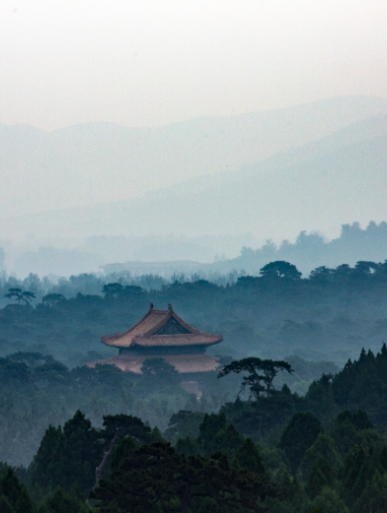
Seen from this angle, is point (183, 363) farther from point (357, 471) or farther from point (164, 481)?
point (164, 481)

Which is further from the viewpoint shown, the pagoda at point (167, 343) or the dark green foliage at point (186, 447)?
the pagoda at point (167, 343)

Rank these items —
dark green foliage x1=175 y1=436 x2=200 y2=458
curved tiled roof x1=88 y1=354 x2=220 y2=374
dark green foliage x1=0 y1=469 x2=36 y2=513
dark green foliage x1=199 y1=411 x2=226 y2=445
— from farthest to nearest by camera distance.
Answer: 1. curved tiled roof x1=88 y1=354 x2=220 y2=374
2. dark green foliage x1=199 y1=411 x2=226 y2=445
3. dark green foliage x1=175 y1=436 x2=200 y2=458
4. dark green foliage x1=0 y1=469 x2=36 y2=513

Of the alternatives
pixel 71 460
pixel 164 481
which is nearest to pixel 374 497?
pixel 164 481

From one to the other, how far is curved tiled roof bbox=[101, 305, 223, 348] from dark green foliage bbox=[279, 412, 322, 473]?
38.0 metres

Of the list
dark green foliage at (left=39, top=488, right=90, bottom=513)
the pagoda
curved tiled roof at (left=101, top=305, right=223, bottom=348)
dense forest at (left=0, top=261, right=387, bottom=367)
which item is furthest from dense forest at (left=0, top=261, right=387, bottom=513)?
curved tiled roof at (left=101, top=305, right=223, bottom=348)

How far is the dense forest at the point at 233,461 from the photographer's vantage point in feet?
72.8

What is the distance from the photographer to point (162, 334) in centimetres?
7388

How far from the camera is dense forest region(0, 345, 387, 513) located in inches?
874

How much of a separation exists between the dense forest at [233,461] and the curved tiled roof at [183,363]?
1066 inches

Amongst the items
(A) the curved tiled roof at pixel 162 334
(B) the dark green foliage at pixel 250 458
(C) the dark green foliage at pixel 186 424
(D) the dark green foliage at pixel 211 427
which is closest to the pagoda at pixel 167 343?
(A) the curved tiled roof at pixel 162 334

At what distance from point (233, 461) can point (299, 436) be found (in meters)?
8.45

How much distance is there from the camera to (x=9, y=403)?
213ft

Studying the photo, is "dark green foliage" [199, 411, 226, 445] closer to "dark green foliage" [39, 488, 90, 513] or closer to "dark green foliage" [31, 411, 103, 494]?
"dark green foliage" [31, 411, 103, 494]

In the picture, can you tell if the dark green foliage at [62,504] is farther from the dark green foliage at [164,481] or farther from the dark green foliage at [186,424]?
the dark green foliage at [186,424]
